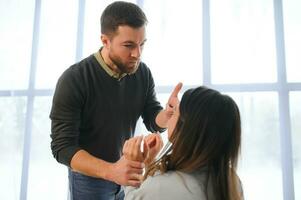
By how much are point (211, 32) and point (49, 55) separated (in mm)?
1193

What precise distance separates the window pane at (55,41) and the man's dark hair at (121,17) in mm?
1074

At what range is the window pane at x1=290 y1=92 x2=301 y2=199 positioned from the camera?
1.91m

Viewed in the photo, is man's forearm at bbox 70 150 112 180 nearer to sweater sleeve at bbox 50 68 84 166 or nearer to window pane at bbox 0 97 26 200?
sweater sleeve at bbox 50 68 84 166

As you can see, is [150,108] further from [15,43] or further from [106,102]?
[15,43]

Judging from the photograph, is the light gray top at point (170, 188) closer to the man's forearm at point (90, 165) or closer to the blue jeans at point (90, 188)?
the man's forearm at point (90, 165)

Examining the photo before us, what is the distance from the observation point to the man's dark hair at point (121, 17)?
1242 mm

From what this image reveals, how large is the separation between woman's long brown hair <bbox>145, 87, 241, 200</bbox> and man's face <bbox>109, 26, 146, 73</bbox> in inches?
17.7

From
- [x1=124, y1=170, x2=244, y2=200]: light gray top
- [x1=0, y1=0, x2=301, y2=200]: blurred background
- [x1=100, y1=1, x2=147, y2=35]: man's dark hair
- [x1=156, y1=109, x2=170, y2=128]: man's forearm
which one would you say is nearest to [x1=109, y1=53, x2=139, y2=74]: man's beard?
[x1=100, y1=1, x2=147, y2=35]: man's dark hair

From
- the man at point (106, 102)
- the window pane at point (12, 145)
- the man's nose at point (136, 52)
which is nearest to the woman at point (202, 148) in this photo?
the man at point (106, 102)

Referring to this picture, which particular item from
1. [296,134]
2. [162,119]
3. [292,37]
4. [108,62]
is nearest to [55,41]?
[108,62]

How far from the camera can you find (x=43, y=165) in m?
2.28

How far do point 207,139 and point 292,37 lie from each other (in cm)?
144

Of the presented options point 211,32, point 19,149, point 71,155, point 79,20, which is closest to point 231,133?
point 71,155

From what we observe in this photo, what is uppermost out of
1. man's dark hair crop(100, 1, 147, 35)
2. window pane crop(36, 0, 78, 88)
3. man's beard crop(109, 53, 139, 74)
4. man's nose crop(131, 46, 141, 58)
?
window pane crop(36, 0, 78, 88)
